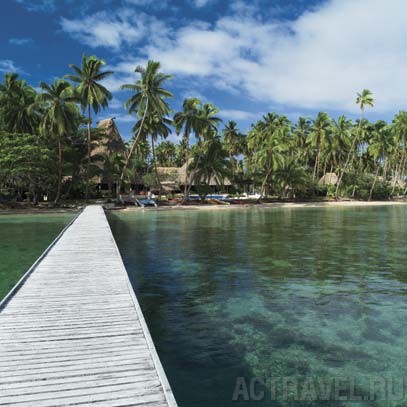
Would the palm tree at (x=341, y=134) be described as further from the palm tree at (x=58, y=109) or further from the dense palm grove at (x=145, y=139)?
the palm tree at (x=58, y=109)

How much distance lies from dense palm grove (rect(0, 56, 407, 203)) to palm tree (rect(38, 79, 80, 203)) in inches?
3.8

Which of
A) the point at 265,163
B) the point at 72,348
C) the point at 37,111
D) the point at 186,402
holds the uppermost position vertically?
the point at 37,111

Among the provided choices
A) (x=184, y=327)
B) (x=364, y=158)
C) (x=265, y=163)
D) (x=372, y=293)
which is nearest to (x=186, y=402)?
(x=184, y=327)

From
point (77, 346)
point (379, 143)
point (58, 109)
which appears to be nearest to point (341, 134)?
point (379, 143)

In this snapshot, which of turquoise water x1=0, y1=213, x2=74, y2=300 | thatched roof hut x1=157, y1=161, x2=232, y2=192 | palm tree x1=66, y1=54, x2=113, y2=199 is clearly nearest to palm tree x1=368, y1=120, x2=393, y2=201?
thatched roof hut x1=157, y1=161, x2=232, y2=192

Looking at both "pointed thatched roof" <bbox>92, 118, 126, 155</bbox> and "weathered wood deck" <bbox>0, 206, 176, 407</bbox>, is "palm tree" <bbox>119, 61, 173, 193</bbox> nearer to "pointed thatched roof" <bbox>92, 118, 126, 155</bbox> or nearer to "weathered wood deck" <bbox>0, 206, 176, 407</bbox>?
"pointed thatched roof" <bbox>92, 118, 126, 155</bbox>

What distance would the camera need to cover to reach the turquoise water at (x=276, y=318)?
5.68m

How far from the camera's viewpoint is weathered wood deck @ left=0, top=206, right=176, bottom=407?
3842 mm

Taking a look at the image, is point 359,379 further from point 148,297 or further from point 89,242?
point 89,242

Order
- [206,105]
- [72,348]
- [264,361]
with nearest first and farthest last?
[72,348] → [264,361] → [206,105]

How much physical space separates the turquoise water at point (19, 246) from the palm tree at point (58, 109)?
43.5 feet

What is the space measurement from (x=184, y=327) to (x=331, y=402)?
337 centimetres

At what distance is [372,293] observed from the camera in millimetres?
9922

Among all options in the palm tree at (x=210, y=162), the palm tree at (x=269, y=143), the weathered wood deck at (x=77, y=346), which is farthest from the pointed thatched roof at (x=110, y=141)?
the weathered wood deck at (x=77, y=346)
